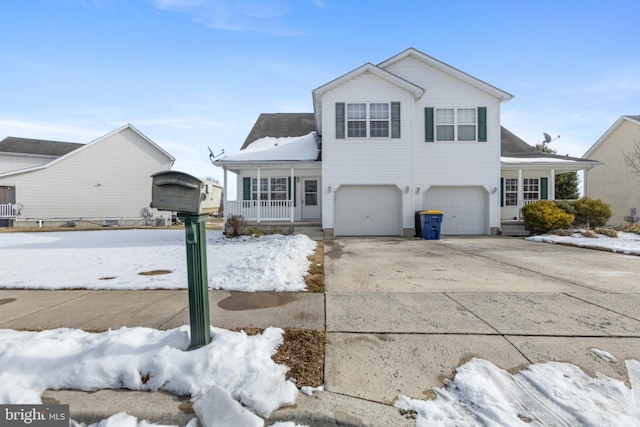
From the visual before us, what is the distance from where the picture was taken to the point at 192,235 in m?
2.71

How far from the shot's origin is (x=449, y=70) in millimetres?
13195

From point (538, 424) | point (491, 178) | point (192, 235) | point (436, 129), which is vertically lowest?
point (538, 424)

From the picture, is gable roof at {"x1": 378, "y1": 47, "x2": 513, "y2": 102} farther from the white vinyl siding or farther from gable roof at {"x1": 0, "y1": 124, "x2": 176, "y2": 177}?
the white vinyl siding

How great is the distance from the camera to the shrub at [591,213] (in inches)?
502

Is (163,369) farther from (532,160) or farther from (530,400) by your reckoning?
(532,160)

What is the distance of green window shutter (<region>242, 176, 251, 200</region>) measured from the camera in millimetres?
14719

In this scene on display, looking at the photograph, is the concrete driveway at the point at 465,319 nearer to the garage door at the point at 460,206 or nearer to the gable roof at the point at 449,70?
the garage door at the point at 460,206

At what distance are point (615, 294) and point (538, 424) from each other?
162 inches

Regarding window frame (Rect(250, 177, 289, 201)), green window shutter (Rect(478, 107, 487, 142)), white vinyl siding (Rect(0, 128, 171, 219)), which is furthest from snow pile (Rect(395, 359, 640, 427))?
white vinyl siding (Rect(0, 128, 171, 219))

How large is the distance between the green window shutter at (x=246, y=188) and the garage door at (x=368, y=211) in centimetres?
448

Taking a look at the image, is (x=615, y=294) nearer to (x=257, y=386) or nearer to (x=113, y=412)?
(x=257, y=386)

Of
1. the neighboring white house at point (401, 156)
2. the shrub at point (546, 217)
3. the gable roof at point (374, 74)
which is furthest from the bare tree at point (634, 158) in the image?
the gable roof at point (374, 74)

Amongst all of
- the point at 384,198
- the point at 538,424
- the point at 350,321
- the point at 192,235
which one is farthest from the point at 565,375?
the point at 384,198

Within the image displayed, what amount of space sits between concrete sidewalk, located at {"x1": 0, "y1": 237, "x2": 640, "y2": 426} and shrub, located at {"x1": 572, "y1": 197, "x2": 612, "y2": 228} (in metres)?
8.09
